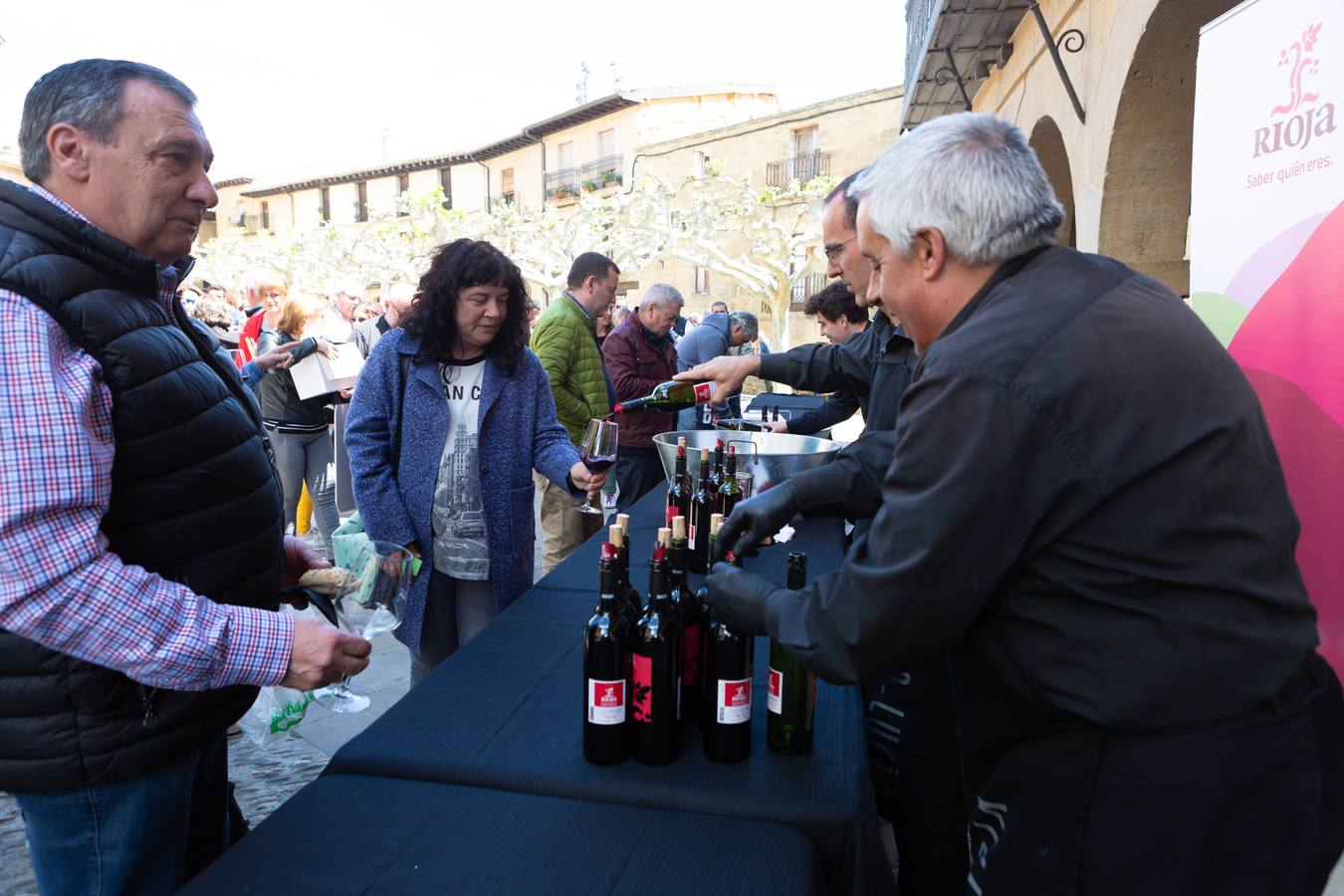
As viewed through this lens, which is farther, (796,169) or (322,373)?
(796,169)

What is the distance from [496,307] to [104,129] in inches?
56.7

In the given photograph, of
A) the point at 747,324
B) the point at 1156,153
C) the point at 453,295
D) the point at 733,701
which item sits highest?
the point at 1156,153

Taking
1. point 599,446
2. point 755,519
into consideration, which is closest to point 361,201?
point 599,446

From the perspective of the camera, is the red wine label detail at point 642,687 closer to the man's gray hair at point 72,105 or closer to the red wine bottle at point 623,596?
the red wine bottle at point 623,596

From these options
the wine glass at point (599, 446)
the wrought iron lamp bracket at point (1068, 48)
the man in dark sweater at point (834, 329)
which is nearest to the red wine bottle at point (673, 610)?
the wine glass at point (599, 446)

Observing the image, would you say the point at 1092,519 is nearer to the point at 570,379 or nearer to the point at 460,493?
the point at 460,493

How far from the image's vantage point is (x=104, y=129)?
1405 mm

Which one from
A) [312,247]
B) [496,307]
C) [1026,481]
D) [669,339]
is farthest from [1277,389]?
[312,247]

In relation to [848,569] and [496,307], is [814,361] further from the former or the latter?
[848,569]

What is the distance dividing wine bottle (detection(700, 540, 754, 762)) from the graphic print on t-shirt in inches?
57.1

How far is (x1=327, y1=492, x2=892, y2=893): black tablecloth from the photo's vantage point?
53.8 inches

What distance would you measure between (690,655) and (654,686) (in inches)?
7.5

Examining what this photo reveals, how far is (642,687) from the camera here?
59.6 inches

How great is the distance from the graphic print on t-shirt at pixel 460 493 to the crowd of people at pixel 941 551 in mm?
1086
